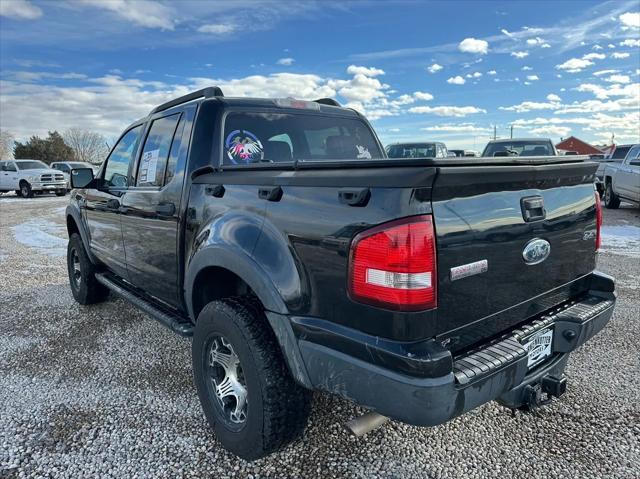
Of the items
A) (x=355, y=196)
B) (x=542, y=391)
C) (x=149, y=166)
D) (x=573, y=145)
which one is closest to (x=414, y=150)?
(x=149, y=166)

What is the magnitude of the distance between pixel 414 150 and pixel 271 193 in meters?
13.4

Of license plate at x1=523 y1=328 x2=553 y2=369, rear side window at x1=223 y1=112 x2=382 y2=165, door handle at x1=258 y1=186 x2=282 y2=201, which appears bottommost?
license plate at x1=523 y1=328 x2=553 y2=369

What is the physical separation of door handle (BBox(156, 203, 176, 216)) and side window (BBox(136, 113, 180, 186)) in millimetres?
195

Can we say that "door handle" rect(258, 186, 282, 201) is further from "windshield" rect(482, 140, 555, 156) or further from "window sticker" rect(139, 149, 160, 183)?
"windshield" rect(482, 140, 555, 156)

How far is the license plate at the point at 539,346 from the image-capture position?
2.29m

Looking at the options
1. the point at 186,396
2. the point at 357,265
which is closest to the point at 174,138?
the point at 186,396

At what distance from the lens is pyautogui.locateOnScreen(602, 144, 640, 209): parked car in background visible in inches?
455

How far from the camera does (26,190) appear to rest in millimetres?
22234

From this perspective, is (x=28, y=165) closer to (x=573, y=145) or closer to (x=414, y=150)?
(x=414, y=150)

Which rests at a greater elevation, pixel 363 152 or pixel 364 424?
pixel 363 152

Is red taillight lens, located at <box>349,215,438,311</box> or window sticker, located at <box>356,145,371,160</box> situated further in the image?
window sticker, located at <box>356,145,371,160</box>

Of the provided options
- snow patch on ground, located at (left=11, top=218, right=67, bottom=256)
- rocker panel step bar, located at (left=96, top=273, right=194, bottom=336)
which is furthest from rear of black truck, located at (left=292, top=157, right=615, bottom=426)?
snow patch on ground, located at (left=11, top=218, right=67, bottom=256)

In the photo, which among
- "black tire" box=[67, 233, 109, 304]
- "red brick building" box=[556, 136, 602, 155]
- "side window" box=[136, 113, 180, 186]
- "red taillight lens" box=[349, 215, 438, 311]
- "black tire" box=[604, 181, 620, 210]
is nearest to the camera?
"red taillight lens" box=[349, 215, 438, 311]

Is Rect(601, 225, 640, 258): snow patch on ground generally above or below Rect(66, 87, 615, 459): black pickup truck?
below
